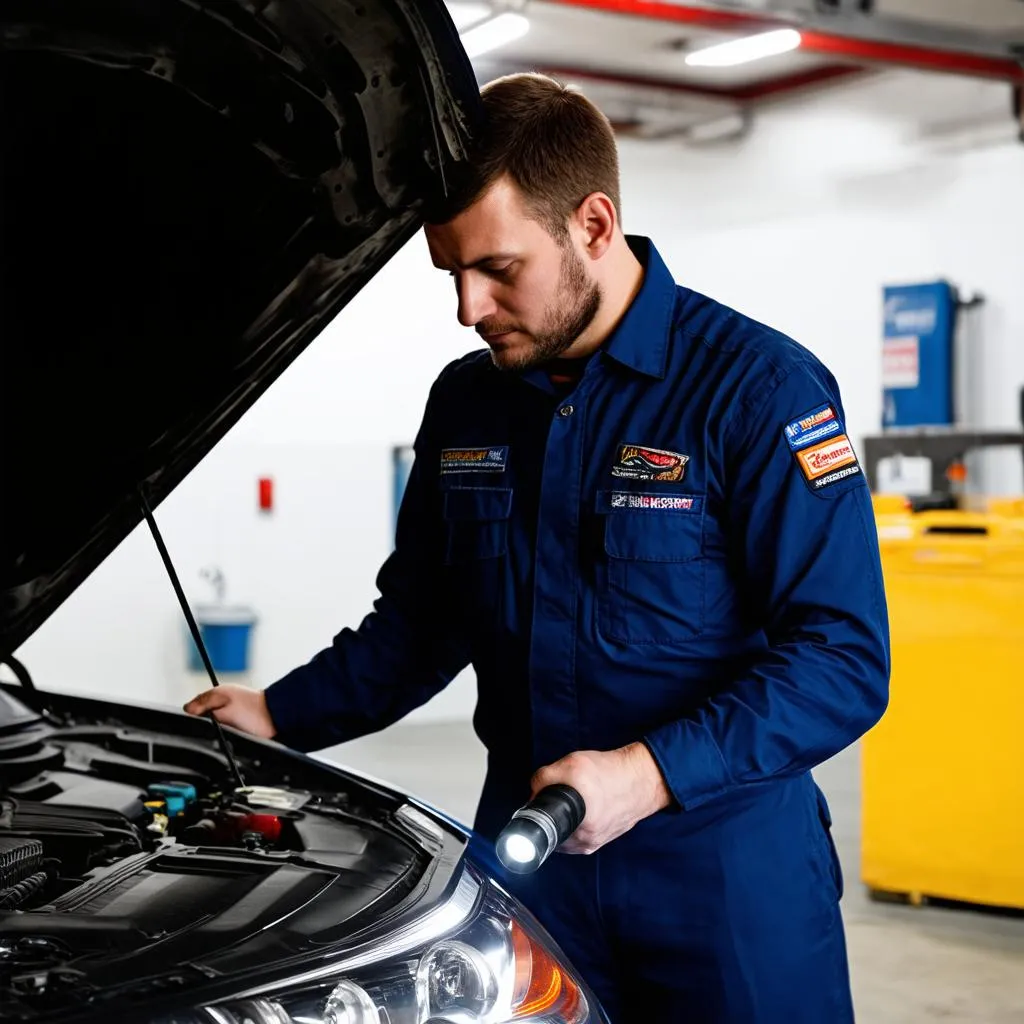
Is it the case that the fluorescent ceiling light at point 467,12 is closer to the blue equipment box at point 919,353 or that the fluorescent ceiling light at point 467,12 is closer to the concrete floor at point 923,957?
the blue equipment box at point 919,353

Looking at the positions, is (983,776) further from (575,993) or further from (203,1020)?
(203,1020)

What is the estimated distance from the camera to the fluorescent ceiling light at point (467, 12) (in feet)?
18.5

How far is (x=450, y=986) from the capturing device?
1144mm

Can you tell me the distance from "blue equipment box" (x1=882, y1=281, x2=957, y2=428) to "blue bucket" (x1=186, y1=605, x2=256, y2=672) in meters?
3.40

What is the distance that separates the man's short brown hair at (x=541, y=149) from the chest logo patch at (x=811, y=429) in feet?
1.03

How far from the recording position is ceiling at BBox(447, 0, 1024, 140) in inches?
208

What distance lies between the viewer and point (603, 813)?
4.00 feet

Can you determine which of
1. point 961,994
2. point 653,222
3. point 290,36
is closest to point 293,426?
point 653,222

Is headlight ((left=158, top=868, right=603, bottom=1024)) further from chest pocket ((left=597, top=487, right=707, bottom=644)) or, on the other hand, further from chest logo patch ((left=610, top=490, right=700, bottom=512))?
chest logo patch ((left=610, top=490, right=700, bottom=512))

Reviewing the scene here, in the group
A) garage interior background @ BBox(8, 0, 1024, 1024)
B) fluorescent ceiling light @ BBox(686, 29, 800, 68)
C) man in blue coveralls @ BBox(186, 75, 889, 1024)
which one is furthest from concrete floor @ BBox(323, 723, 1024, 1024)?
fluorescent ceiling light @ BBox(686, 29, 800, 68)

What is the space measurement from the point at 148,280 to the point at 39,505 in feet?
1.01

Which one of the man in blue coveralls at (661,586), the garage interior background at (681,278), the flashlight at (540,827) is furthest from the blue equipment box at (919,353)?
the flashlight at (540,827)

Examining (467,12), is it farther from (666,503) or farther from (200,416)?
(666,503)

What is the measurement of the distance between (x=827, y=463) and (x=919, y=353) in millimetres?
5709
